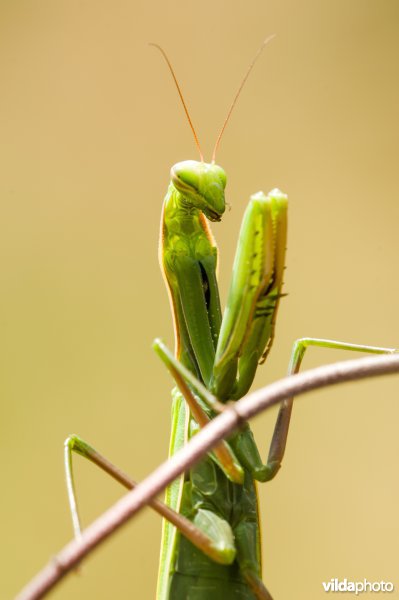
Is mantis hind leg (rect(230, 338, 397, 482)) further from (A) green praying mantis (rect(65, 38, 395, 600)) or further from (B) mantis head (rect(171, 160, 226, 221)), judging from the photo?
(B) mantis head (rect(171, 160, 226, 221))

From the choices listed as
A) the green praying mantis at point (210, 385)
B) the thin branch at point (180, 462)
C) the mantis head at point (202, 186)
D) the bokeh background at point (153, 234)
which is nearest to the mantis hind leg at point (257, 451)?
the green praying mantis at point (210, 385)

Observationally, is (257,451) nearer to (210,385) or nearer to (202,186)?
(210,385)

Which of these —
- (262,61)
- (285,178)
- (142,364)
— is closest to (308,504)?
(142,364)

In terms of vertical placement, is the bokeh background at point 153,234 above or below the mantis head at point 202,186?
above

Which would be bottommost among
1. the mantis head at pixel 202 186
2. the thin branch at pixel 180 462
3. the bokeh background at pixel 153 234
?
the thin branch at pixel 180 462

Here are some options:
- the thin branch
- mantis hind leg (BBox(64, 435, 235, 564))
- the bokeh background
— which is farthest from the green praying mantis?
the bokeh background

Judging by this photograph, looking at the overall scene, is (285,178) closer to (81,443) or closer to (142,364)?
(142,364)

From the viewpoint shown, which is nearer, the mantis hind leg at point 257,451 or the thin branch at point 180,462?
the thin branch at point 180,462

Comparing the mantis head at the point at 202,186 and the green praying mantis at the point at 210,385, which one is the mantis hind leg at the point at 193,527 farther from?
the mantis head at the point at 202,186
